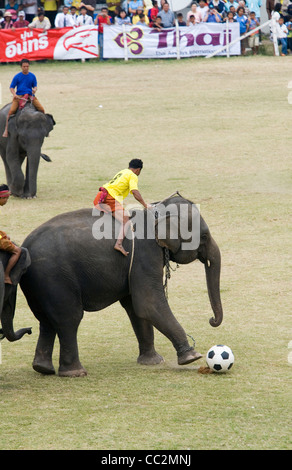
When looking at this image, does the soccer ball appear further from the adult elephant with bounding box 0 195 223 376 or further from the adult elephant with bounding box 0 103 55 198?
the adult elephant with bounding box 0 103 55 198

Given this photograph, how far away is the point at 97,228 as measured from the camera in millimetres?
11789

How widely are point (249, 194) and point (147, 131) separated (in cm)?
772

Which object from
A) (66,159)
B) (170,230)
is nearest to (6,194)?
(170,230)

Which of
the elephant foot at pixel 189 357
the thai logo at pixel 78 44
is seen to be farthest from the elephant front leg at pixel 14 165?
the thai logo at pixel 78 44

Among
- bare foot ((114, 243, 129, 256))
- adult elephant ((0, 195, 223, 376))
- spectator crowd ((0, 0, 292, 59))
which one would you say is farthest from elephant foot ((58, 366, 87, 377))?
spectator crowd ((0, 0, 292, 59))

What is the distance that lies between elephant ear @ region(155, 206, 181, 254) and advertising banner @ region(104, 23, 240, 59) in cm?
2642

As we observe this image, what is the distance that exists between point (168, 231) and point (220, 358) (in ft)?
5.46

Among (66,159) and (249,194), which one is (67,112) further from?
(249,194)

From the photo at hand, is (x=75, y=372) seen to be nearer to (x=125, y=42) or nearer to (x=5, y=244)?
(x=5, y=244)

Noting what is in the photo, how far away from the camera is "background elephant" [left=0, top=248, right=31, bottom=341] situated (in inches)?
432

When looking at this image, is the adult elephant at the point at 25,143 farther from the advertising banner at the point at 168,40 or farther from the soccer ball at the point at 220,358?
the advertising banner at the point at 168,40

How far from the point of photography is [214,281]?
12.3 meters

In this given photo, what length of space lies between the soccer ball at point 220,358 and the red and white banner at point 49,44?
2740 centimetres
